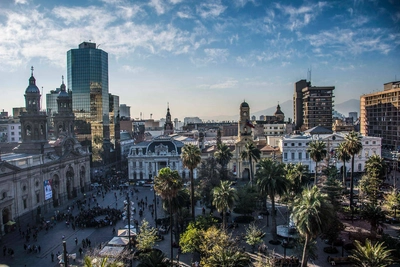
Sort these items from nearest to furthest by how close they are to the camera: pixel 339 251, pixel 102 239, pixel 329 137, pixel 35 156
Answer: pixel 339 251 → pixel 102 239 → pixel 35 156 → pixel 329 137

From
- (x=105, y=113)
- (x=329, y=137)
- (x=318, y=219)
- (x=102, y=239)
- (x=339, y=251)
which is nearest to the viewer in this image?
(x=318, y=219)

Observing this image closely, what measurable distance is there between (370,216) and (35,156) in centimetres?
5263

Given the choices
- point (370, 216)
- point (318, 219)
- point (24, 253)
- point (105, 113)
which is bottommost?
point (24, 253)

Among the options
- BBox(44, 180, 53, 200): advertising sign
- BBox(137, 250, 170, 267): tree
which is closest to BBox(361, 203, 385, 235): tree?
BBox(137, 250, 170, 267): tree

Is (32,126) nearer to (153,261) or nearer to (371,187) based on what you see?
(153,261)

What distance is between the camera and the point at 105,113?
11375cm

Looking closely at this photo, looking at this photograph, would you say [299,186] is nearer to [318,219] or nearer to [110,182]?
[318,219]

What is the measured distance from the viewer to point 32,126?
67.9m

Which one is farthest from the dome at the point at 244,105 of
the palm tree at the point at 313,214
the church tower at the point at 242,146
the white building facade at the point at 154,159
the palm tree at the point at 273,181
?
the palm tree at the point at 313,214

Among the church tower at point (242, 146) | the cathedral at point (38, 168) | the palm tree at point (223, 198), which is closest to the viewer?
the palm tree at point (223, 198)

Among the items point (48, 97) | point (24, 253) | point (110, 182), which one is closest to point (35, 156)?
point (24, 253)

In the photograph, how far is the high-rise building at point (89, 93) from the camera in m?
109

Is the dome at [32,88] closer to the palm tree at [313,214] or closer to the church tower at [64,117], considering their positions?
the church tower at [64,117]

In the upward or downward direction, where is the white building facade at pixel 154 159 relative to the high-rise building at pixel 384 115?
downward
